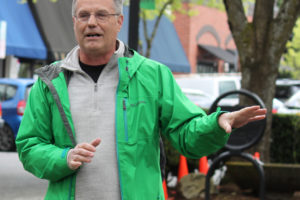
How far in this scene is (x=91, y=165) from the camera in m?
2.59

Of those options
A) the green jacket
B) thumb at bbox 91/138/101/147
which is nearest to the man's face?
the green jacket

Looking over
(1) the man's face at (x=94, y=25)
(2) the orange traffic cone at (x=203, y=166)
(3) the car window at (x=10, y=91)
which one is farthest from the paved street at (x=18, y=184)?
(1) the man's face at (x=94, y=25)

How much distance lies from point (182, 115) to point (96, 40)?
20.6 inches

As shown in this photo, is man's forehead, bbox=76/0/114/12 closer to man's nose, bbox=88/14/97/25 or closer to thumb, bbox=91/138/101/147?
man's nose, bbox=88/14/97/25

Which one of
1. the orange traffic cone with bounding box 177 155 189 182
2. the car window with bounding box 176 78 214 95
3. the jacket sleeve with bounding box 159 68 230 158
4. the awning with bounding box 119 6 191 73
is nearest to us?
the jacket sleeve with bounding box 159 68 230 158

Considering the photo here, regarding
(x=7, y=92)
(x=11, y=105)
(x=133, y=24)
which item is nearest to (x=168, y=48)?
(x=7, y=92)

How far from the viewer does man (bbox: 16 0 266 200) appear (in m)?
2.55

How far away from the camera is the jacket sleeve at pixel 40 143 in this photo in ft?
8.32

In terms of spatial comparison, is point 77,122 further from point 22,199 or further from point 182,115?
point 22,199

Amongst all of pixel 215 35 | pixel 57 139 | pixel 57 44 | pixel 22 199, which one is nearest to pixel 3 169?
pixel 22 199

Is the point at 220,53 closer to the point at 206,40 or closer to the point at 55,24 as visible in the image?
the point at 206,40

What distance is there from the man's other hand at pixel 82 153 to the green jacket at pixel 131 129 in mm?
65

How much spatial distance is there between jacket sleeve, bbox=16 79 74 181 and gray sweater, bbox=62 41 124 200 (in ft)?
0.33

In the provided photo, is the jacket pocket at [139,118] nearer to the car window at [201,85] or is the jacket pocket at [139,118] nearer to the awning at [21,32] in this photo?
the car window at [201,85]
